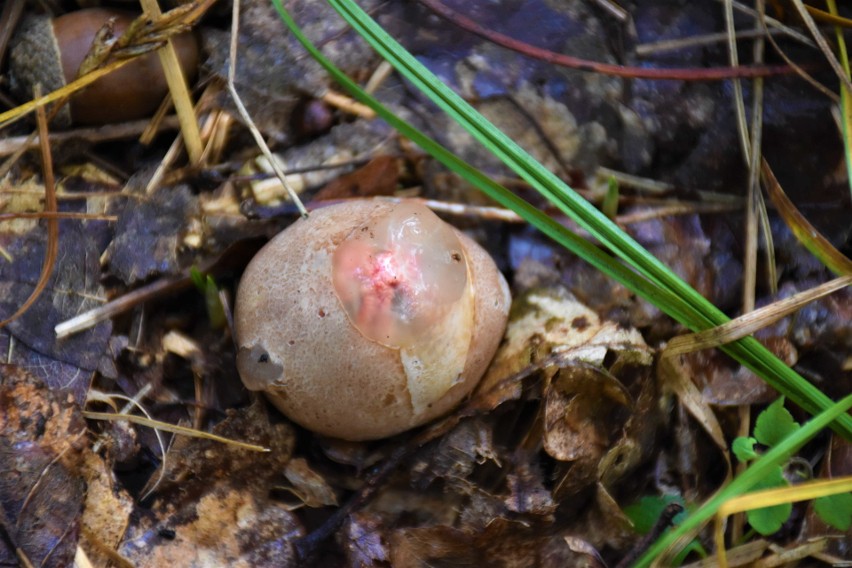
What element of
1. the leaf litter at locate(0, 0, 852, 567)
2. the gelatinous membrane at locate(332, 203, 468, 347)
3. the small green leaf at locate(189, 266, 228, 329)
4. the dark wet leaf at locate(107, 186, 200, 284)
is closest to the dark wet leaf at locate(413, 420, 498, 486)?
the leaf litter at locate(0, 0, 852, 567)

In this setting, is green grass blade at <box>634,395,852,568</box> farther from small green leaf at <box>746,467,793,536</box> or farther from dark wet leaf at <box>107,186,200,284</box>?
dark wet leaf at <box>107,186,200,284</box>

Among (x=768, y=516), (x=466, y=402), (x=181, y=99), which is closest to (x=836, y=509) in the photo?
(x=768, y=516)

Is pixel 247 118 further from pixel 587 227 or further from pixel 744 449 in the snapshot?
pixel 744 449

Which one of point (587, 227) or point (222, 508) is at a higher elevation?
point (587, 227)

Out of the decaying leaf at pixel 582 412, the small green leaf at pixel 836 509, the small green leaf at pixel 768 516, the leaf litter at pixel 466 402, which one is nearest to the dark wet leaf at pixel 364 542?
the leaf litter at pixel 466 402

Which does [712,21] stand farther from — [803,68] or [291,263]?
[291,263]

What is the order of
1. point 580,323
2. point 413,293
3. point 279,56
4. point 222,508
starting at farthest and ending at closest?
point 279,56 → point 580,323 → point 222,508 → point 413,293
